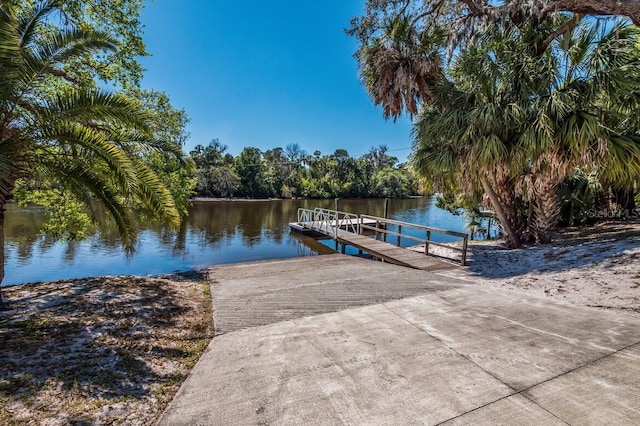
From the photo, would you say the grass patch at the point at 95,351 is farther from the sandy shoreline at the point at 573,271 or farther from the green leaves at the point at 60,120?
the sandy shoreline at the point at 573,271

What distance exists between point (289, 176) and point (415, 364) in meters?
59.4

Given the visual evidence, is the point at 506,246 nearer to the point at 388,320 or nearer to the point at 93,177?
the point at 388,320

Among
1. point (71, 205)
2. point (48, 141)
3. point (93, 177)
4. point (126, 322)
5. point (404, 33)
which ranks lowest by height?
point (126, 322)

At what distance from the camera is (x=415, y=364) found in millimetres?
3006

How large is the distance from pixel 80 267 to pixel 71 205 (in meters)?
4.61

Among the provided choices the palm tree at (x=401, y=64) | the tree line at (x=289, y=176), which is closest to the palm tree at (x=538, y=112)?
the palm tree at (x=401, y=64)

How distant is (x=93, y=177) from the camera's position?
4.67m

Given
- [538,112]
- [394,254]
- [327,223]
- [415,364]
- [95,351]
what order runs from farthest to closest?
[327,223]
[394,254]
[538,112]
[95,351]
[415,364]

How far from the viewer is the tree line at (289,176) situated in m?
50.8

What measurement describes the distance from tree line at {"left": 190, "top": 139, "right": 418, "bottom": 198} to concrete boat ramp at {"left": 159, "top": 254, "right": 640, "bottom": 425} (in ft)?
147

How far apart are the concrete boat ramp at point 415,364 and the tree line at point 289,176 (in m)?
44.9

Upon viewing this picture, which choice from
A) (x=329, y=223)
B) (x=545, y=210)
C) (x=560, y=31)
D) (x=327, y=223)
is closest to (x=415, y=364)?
(x=560, y=31)

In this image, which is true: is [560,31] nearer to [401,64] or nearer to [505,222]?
[401,64]

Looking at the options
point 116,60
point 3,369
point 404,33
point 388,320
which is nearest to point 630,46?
point 404,33
